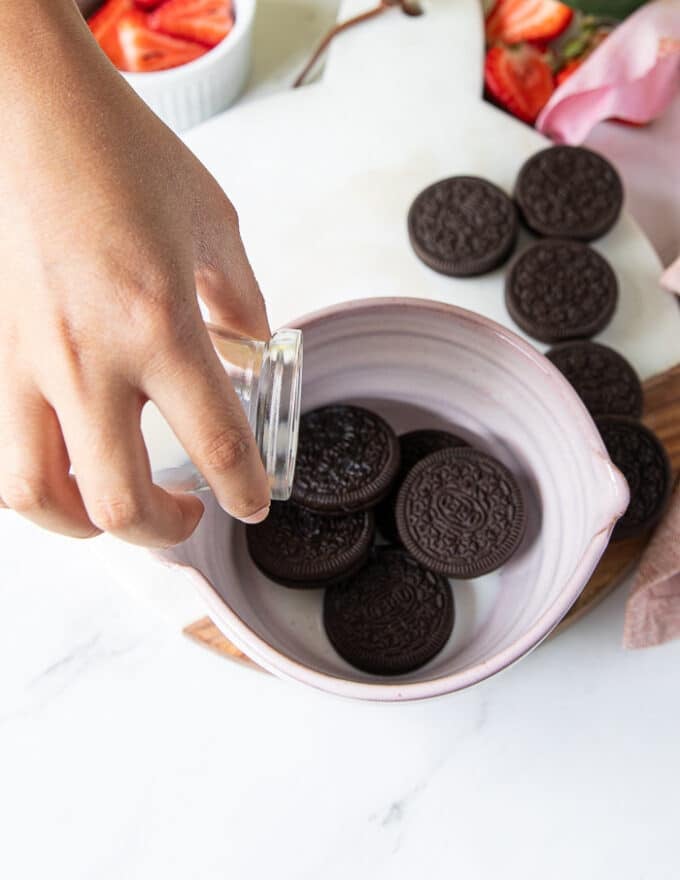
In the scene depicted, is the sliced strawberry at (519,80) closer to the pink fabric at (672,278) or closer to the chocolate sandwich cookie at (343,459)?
the pink fabric at (672,278)

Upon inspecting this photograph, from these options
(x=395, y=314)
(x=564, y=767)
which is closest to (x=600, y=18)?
(x=395, y=314)

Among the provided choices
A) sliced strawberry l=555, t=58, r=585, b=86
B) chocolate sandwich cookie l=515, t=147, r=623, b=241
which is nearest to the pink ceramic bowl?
chocolate sandwich cookie l=515, t=147, r=623, b=241

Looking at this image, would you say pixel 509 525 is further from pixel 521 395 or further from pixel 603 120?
pixel 603 120

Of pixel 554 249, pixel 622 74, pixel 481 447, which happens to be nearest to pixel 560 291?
pixel 554 249

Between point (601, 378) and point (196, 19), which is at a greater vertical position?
point (196, 19)

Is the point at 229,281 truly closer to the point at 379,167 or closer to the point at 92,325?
the point at 92,325

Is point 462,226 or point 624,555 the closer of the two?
point 624,555
